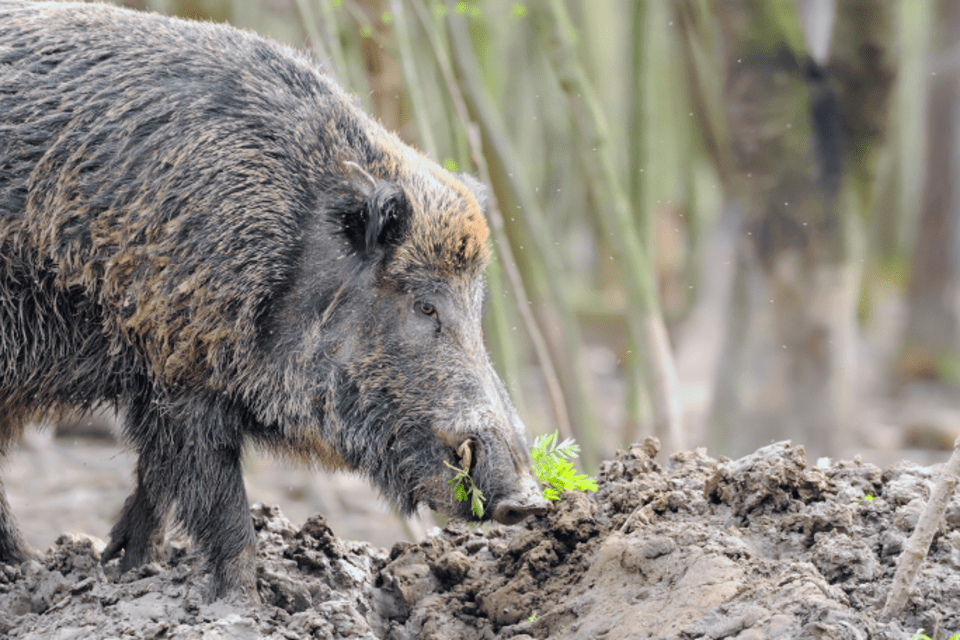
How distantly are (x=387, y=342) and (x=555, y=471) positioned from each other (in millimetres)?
954

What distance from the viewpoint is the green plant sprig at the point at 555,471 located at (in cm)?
450

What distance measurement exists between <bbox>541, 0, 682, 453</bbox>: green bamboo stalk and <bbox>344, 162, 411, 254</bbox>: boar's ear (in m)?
3.39

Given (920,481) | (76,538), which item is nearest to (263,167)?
(76,538)

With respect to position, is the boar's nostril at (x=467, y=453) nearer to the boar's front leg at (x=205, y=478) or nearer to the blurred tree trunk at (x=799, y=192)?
the boar's front leg at (x=205, y=478)

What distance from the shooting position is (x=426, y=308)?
4672mm

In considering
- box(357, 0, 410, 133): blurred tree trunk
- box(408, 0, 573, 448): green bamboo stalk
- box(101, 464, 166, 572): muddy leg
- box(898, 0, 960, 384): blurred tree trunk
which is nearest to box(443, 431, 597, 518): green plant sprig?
box(101, 464, 166, 572): muddy leg

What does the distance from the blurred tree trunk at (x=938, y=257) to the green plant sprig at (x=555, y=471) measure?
13.9 meters

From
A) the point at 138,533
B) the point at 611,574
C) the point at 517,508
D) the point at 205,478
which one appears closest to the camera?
the point at 611,574

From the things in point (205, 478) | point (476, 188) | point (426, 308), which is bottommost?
point (205, 478)

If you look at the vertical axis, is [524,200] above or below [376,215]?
above

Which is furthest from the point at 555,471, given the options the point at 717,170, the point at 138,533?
the point at 717,170

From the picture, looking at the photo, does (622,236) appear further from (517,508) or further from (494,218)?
(517,508)

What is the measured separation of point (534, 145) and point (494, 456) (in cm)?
2031

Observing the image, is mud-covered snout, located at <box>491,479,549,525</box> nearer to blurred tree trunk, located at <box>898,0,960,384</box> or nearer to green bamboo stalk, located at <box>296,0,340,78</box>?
green bamboo stalk, located at <box>296,0,340,78</box>
